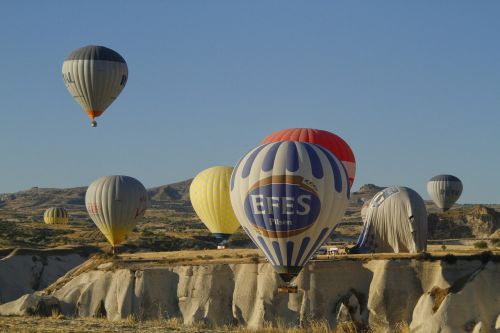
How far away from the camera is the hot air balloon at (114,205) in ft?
237

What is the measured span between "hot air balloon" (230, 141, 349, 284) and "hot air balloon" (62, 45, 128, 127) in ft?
94.1

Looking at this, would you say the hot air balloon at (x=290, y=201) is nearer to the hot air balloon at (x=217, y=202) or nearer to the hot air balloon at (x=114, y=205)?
the hot air balloon at (x=217, y=202)

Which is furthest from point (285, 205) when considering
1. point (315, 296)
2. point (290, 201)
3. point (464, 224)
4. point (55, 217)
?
point (55, 217)

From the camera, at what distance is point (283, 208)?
140ft

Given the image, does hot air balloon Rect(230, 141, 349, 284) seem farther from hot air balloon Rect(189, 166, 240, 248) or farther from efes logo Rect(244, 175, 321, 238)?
hot air balloon Rect(189, 166, 240, 248)

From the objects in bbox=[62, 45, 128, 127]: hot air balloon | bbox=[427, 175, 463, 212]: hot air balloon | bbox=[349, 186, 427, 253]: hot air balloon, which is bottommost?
bbox=[349, 186, 427, 253]: hot air balloon

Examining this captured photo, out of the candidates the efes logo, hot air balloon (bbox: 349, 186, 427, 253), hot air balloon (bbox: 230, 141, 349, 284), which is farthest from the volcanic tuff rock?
the efes logo

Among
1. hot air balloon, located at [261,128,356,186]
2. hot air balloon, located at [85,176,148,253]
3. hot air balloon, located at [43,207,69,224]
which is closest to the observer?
hot air balloon, located at [261,128,356,186]

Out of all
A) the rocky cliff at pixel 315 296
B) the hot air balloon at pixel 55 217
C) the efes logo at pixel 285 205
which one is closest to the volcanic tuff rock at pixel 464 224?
the rocky cliff at pixel 315 296

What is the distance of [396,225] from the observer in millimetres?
54500

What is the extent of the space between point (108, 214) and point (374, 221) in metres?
25.0

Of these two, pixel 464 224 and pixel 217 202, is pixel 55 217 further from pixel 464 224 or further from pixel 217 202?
pixel 217 202

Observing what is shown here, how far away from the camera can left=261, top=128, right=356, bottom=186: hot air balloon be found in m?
61.6

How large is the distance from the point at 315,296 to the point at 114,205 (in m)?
27.7
